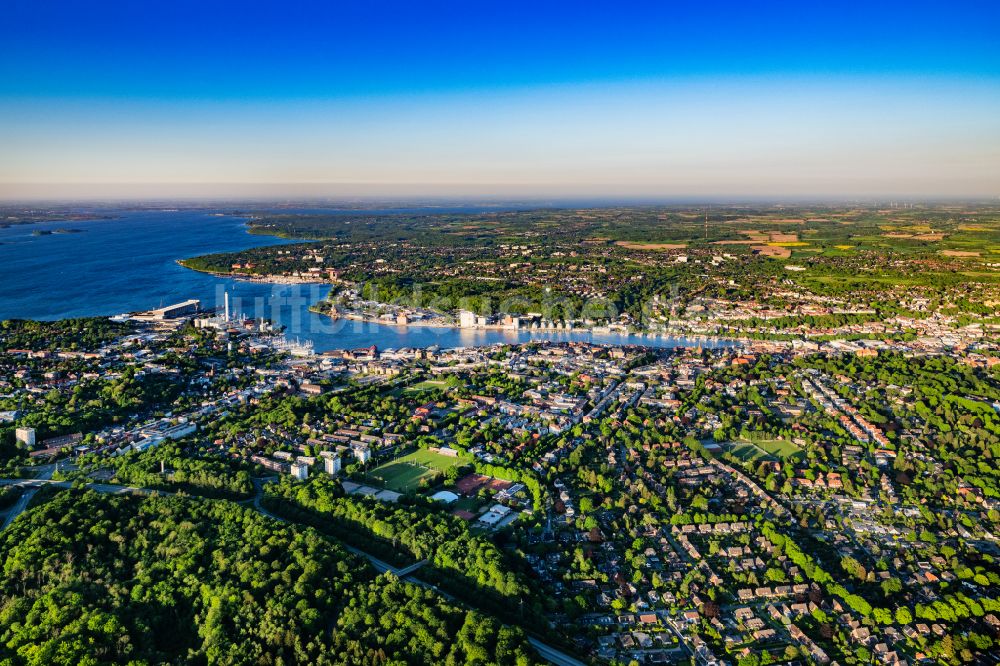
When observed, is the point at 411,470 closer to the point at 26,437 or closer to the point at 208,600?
the point at 208,600

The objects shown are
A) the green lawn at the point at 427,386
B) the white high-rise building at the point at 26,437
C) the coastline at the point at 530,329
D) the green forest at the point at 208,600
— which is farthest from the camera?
the coastline at the point at 530,329

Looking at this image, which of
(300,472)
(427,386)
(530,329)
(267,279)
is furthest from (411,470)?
(267,279)

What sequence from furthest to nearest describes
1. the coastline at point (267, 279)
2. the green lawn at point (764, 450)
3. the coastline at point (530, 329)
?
the coastline at point (267, 279), the coastline at point (530, 329), the green lawn at point (764, 450)

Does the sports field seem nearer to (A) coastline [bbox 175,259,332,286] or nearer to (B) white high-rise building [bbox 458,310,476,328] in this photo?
(B) white high-rise building [bbox 458,310,476,328]


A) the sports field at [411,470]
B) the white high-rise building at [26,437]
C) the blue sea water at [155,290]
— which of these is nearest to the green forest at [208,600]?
the sports field at [411,470]

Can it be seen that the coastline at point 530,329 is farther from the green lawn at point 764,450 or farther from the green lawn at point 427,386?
the green lawn at point 764,450

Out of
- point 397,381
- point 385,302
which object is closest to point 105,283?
point 385,302

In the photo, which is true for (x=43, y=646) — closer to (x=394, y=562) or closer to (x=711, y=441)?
(x=394, y=562)
